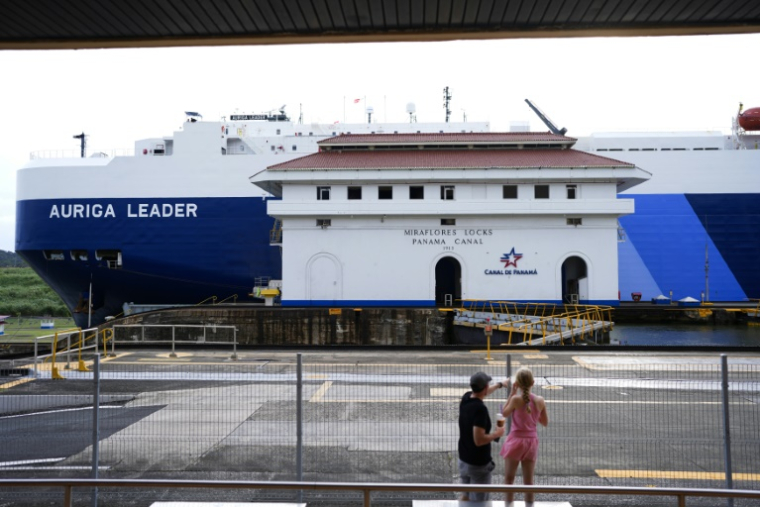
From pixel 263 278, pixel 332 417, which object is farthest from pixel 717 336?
pixel 263 278

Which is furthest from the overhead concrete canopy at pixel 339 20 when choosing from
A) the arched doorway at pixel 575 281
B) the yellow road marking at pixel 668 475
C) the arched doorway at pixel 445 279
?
the arched doorway at pixel 445 279

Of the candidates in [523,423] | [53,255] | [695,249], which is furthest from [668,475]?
[53,255]

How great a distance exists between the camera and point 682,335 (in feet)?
69.9

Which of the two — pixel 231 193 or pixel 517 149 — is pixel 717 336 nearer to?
pixel 517 149

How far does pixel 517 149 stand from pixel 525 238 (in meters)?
5.51

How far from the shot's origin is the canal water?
65.6 feet

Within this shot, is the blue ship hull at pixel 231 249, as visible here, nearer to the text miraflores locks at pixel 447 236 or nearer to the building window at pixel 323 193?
the building window at pixel 323 193

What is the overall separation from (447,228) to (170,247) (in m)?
14.8

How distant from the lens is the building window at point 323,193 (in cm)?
2495

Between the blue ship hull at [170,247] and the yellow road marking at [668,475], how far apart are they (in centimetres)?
2354

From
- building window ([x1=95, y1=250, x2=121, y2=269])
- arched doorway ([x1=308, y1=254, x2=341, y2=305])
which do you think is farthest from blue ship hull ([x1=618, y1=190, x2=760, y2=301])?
building window ([x1=95, y1=250, x2=121, y2=269])

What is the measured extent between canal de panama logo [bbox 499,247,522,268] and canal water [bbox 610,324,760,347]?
501 centimetres

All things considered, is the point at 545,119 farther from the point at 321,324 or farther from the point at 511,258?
the point at 321,324

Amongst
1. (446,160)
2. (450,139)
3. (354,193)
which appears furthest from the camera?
(450,139)
